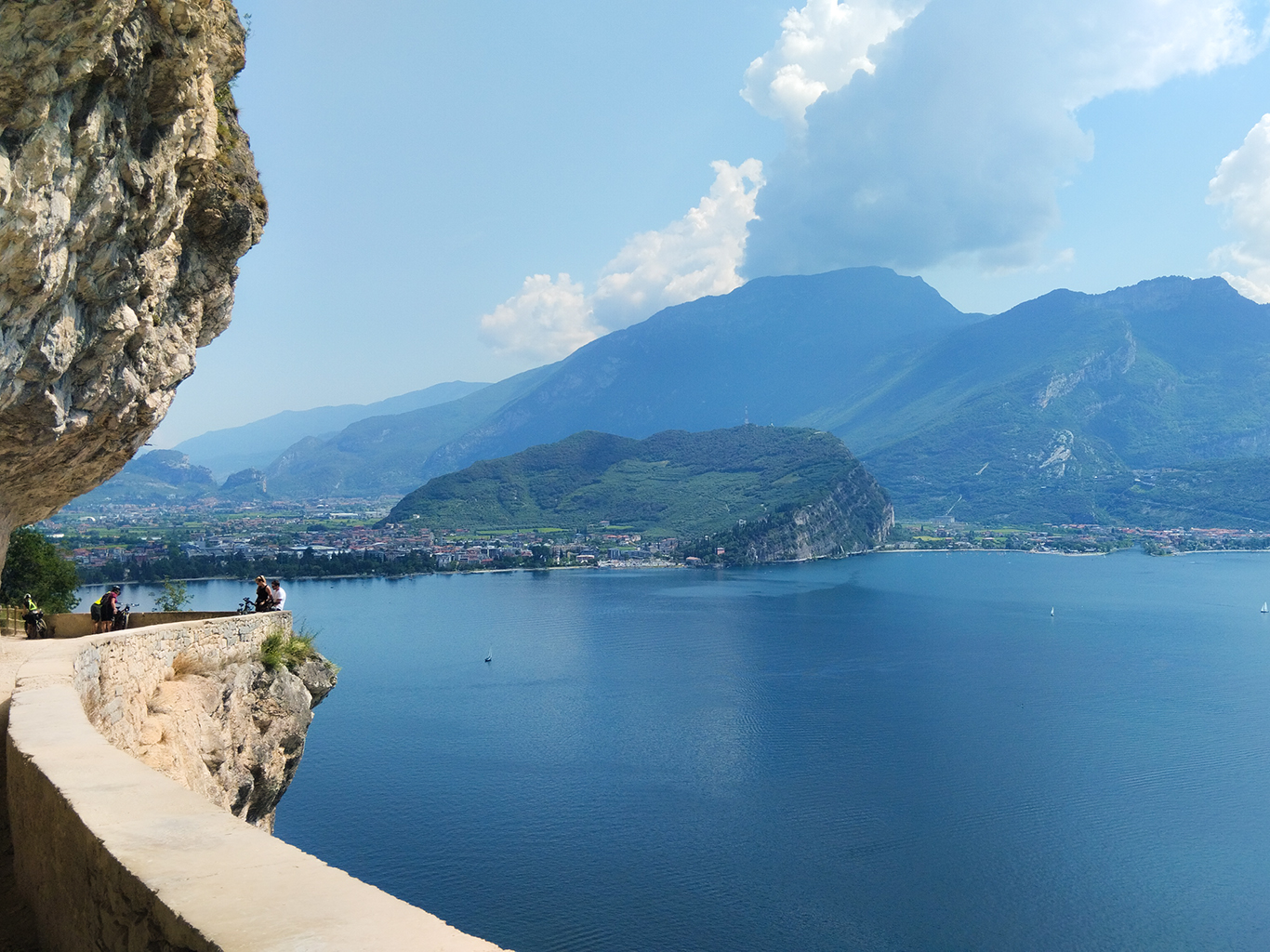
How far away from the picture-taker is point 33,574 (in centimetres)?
3042

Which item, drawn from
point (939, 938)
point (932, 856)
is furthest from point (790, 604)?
point (939, 938)

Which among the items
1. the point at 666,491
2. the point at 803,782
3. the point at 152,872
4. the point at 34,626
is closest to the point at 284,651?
the point at 34,626

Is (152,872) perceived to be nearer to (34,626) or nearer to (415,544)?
(34,626)

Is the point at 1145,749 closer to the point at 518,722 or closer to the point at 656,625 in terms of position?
the point at 518,722

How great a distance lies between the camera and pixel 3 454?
8.88 metres

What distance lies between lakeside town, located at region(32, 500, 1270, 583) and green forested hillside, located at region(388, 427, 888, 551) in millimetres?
7019

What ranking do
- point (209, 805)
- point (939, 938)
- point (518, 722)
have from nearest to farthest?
point (209, 805) → point (939, 938) → point (518, 722)

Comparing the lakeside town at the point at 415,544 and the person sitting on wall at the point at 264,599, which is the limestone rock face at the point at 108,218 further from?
the lakeside town at the point at 415,544

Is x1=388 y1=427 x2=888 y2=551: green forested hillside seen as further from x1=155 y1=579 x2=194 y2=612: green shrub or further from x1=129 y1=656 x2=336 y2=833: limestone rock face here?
x1=129 y1=656 x2=336 y2=833: limestone rock face

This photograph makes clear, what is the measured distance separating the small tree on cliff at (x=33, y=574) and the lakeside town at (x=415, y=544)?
64.9 meters

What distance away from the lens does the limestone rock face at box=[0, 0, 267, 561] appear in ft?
19.4

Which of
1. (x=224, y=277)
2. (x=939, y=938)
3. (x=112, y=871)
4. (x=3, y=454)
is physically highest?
(x=224, y=277)

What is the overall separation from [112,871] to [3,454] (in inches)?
297

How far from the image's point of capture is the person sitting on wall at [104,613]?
11703mm
